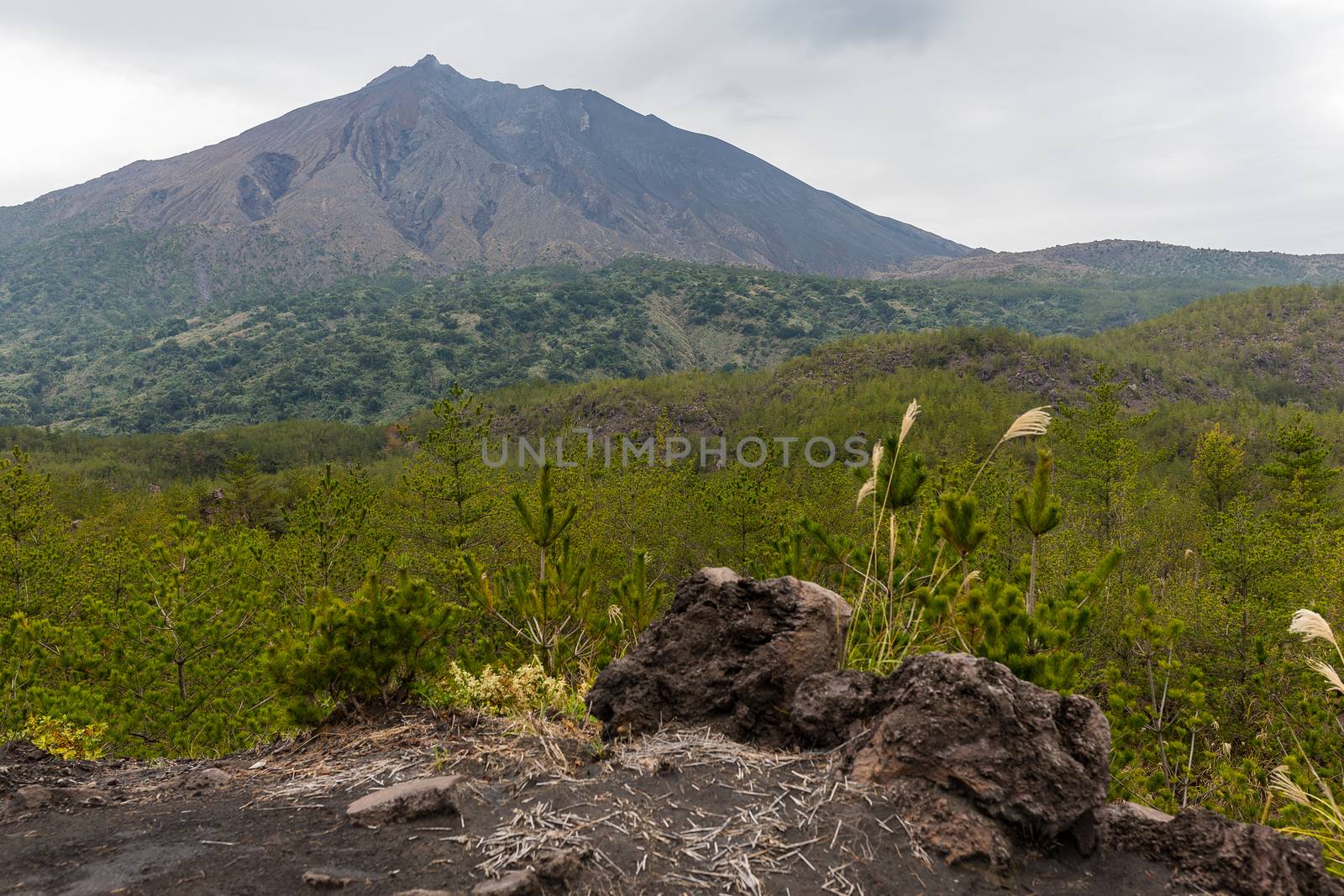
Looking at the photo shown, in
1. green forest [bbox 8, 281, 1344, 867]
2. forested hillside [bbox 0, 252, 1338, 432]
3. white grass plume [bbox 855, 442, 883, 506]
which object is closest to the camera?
green forest [bbox 8, 281, 1344, 867]

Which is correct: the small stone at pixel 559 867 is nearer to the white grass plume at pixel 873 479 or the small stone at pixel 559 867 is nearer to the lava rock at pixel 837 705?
the lava rock at pixel 837 705

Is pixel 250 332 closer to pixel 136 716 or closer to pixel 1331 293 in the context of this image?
pixel 136 716

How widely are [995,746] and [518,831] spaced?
2.13m

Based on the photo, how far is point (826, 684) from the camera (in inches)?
161

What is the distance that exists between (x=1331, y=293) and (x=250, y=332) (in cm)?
21278

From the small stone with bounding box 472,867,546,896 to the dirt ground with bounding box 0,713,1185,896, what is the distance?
0.11 m

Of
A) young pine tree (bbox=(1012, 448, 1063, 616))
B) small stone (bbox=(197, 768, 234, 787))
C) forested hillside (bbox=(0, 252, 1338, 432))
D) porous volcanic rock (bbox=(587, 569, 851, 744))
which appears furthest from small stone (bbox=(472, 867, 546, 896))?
forested hillside (bbox=(0, 252, 1338, 432))

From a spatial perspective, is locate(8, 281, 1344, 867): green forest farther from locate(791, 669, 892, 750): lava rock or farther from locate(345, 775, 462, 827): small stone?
locate(345, 775, 462, 827): small stone

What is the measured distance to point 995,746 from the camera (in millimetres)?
3301

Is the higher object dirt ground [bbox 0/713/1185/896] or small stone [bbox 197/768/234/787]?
dirt ground [bbox 0/713/1185/896]

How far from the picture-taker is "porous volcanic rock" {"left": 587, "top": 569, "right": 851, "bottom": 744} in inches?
176

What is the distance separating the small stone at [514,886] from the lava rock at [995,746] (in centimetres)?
156

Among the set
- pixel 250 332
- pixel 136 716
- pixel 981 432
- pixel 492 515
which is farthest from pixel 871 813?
pixel 250 332

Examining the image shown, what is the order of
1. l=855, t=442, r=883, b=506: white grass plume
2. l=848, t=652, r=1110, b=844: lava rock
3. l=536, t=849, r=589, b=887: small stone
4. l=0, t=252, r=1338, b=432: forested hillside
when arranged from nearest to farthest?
l=536, t=849, r=589, b=887: small stone < l=848, t=652, r=1110, b=844: lava rock < l=855, t=442, r=883, b=506: white grass plume < l=0, t=252, r=1338, b=432: forested hillside
